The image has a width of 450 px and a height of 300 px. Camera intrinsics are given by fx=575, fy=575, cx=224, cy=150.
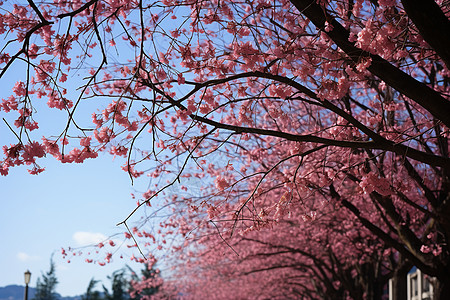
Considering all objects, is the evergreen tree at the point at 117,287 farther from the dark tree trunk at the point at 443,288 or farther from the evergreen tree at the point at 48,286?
the dark tree trunk at the point at 443,288

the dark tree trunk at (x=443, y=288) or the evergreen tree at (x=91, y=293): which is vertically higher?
the evergreen tree at (x=91, y=293)

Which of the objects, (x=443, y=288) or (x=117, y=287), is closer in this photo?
(x=443, y=288)

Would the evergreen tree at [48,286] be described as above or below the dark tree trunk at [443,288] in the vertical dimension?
above

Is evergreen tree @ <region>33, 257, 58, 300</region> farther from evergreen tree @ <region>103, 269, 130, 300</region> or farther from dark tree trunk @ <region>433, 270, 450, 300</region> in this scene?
dark tree trunk @ <region>433, 270, 450, 300</region>

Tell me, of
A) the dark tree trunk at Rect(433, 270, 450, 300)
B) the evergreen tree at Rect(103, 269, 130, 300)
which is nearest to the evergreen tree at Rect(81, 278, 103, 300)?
the evergreen tree at Rect(103, 269, 130, 300)

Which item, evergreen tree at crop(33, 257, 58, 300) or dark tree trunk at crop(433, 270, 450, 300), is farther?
evergreen tree at crop(33, 257, 58, 300)

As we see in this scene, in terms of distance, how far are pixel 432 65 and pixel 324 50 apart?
4797 mm

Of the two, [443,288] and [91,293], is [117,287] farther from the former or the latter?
[443,288]

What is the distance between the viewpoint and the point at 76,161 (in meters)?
5.71

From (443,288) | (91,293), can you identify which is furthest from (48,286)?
(443,288)

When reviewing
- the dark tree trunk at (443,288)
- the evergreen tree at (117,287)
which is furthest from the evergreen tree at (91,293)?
the dark tree trunk at (443,288)

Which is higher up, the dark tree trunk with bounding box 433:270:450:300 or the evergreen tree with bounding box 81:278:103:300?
the evergreen tree with bounding box 81:278:103:300

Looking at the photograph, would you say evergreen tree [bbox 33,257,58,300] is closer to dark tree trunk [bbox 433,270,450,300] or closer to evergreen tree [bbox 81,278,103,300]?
evergreen tree [bbox 81,278,103,300]

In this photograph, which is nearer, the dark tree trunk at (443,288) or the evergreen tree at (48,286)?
the dark tree trunk at (443,288)
